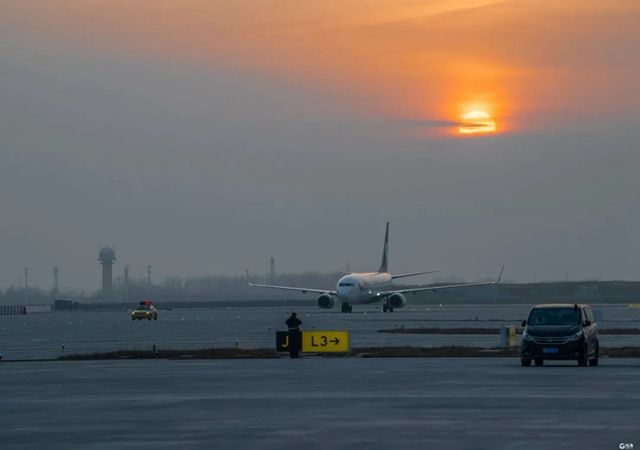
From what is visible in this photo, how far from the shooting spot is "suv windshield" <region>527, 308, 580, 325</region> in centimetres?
4566

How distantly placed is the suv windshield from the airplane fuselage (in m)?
95.7

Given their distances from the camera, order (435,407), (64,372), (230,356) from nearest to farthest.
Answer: (435,407) < (64,372) < (230,356)

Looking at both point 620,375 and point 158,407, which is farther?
point 620,375

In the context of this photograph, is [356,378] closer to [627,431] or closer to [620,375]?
[620,375]

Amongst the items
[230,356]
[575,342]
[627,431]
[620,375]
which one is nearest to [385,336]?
[230,356]

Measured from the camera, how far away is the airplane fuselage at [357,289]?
142 metres

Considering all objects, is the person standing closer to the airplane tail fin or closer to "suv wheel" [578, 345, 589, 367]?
"suv wheel" [578, 345, 589, 367]

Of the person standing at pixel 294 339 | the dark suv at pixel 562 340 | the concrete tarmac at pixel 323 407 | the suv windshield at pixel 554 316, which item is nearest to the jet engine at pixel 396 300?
the person standing at pixel 294 339

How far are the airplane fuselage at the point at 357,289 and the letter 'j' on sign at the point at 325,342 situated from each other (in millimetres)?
87682

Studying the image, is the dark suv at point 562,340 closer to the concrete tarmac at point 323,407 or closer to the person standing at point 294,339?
the concrete tarmac at point 323,407

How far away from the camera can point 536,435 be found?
21344mm

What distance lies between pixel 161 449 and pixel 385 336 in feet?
181

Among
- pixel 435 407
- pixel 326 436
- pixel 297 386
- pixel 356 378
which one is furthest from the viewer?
pixel 356 378

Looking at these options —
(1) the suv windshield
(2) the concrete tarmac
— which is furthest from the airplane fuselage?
(2) the concrete tarmac
